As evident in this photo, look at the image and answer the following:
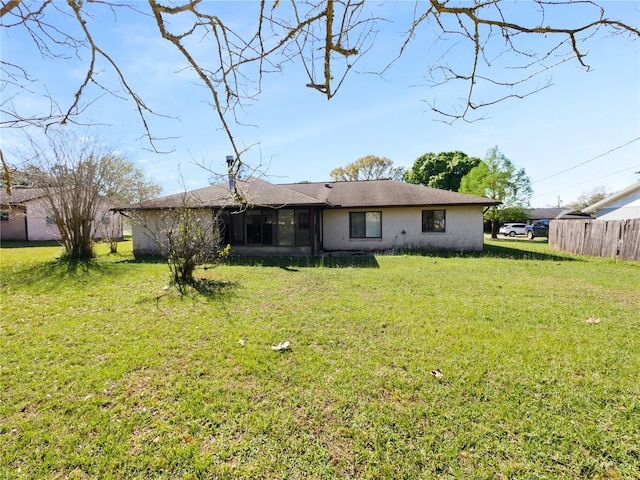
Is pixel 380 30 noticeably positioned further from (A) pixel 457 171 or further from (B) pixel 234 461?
(A) pixel 457 171

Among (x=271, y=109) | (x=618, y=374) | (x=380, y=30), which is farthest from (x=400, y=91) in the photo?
(x=618, y=374)

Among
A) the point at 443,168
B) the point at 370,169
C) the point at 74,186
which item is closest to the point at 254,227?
the point at 74,186

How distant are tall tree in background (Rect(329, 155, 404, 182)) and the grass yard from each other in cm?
3139

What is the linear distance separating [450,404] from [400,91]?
2.90 m

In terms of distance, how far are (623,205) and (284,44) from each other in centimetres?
2620

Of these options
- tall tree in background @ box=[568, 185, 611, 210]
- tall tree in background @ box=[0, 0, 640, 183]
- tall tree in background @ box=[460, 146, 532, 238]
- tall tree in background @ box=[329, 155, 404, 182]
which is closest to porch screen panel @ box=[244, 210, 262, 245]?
tall tree in background @ box=[0, 0, 640, 183]

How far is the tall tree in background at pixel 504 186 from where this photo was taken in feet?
78.3

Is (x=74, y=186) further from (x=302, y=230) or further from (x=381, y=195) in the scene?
(x=381, y=195)

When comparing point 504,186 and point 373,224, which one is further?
point 504,186

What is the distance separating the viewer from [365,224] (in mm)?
14875

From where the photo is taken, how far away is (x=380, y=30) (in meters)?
2.16

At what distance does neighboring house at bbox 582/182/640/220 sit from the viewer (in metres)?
18.2

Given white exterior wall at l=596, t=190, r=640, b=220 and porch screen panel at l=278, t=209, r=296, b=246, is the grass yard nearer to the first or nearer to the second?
porch screen panel at l=278, t=209, r=296, b=246

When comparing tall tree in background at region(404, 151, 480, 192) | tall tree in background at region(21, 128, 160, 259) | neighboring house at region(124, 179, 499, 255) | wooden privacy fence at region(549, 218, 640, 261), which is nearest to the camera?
wooden privacy fence at region(549, 218, 640, 261)
